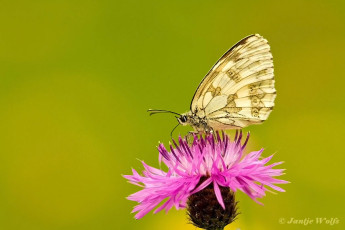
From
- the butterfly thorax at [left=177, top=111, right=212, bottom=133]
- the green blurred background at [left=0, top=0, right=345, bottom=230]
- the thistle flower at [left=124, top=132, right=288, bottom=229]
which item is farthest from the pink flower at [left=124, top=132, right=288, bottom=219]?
the green blurred background at [left=0, top=0, right=345, bottom=230]

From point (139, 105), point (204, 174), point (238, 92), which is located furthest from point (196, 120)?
point (139, 105)

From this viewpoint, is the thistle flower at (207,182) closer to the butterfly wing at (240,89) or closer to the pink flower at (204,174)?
the pink flower at (204,174)

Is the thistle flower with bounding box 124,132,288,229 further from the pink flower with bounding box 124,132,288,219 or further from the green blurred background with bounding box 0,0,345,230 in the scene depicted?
the green blurred background with bounding box 0,0,345,230

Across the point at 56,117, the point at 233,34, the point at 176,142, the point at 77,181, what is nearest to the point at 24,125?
the point at 56,117

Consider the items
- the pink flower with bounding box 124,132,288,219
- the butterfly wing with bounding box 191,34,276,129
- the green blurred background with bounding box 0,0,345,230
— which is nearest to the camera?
the pink flower with bounding box 124,132,288,219

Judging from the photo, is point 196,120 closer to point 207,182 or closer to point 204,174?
point 204,174

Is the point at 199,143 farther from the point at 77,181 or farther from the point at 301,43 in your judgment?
the point at 301,43

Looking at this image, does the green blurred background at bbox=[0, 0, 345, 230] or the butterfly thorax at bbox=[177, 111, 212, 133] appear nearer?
the butterfly thorax at bbox=[177, 111, 212, 133]

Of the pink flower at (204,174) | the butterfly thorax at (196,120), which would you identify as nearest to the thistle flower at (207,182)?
the pink flower at (204,174)
